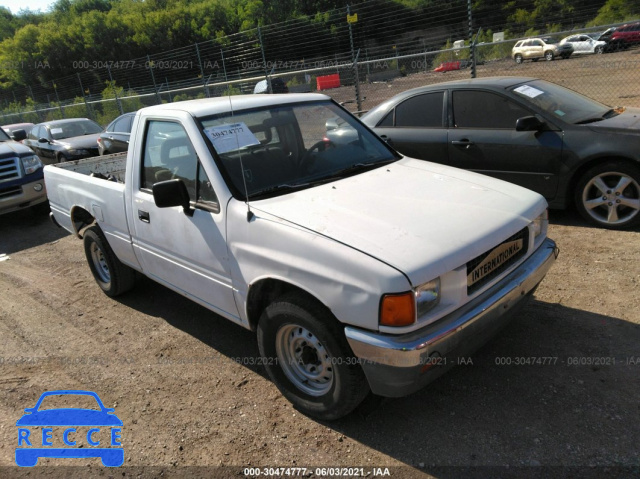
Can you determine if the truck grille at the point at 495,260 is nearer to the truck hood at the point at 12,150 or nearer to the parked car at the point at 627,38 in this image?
the truck hood at the point at 12,150

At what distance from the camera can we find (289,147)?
3.51 meters

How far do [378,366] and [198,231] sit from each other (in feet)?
5.12

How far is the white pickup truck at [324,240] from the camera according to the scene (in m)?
2.40

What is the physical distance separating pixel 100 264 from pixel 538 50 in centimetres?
3075

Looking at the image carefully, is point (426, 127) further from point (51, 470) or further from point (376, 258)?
point (51, 470)

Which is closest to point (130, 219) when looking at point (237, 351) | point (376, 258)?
point (237, 351)

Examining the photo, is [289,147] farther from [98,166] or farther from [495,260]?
[98,166]

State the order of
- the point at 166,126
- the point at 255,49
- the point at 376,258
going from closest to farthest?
1. the point at 376,258
2. the point at 166,126
3. the point at 255,49

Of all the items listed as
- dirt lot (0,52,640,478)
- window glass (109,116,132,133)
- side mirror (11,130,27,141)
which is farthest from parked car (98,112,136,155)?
dirt lot (0,52,640,478)

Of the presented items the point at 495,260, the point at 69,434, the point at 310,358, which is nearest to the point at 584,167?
the point at 495,260

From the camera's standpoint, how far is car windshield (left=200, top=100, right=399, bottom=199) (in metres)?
3.18

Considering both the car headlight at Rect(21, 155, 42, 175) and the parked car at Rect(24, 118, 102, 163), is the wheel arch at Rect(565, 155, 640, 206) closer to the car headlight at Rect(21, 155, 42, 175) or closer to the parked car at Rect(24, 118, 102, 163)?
the car headlight at Rect(21, 155, 42, 175)

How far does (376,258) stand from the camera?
93.0 inches

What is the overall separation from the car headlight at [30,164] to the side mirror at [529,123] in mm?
7799
